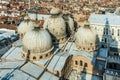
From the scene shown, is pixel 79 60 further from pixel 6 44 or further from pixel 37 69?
pixel 6 44

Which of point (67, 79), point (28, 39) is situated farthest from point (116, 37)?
point (28, 39)

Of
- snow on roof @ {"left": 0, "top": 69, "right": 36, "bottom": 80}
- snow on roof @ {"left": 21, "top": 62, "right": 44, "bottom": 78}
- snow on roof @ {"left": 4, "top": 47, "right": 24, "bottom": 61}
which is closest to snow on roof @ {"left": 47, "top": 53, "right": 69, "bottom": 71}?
snow on roof @ {"left": 21, "top": 62, "right": 44, "bottom": 78}

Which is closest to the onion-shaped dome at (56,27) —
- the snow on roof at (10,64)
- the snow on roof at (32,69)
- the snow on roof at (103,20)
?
the snow on roof at (32,69)

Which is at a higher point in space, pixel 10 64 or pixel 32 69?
pixel 10 64

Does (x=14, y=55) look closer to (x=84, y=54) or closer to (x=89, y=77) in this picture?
(x=84, y=54)

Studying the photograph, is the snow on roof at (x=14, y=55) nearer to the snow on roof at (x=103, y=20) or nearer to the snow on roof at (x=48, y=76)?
the snow on roof at (x=48, y=76)

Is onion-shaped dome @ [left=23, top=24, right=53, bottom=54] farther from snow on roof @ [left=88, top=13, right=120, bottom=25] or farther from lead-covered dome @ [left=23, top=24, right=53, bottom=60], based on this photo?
snow on roof @ [left=88, top=13, right=120, bottom=25]

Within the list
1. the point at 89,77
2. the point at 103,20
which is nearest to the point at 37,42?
the point at 89,77
